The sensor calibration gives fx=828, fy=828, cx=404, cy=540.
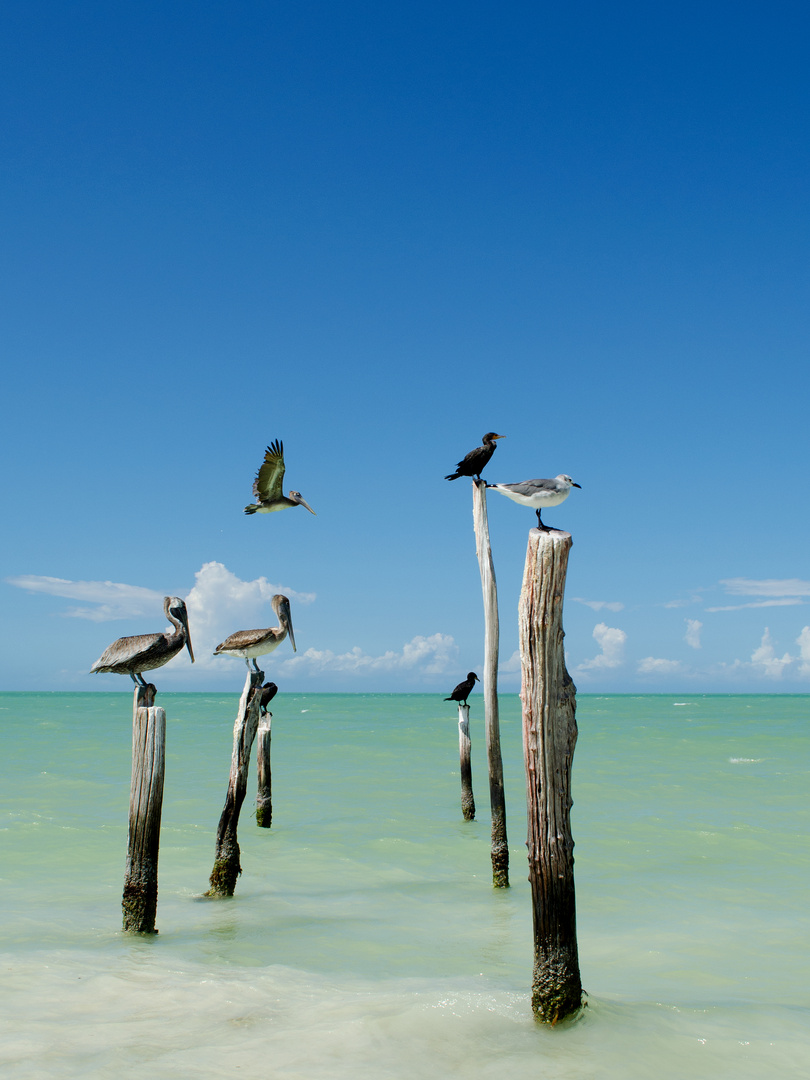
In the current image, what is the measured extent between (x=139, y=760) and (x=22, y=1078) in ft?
9.52

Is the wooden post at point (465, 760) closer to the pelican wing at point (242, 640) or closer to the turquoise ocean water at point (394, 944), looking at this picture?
the turquoise ocean water at point (394, 944)

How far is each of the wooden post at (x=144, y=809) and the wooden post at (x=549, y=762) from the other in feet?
12.1

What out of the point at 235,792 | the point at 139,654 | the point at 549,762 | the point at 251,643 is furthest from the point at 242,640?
the point at 549,762

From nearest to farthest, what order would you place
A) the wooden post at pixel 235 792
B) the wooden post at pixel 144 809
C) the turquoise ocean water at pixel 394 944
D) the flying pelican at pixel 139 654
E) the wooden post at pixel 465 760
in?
the turquoise ocean water at pixel 394 944 < the wooden post at pixel 144 809 < the flying pelican at pixel 139 654 < the wooden post at pixel 235 792 < the wooden post at pixel 465 760

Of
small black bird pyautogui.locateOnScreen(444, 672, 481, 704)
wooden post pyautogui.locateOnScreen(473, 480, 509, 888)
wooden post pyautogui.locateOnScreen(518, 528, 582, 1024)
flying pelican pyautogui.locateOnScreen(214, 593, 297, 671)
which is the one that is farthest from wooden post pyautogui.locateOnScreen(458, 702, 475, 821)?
wooden post pyautogui.locateOnScreen(518, 528, 582, 1024)

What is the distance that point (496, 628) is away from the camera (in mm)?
9281

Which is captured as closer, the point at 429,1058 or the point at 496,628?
the point at 429,1058

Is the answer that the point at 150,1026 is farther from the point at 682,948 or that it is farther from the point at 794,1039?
the point at 682,948

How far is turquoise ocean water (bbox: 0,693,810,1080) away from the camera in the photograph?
495cm

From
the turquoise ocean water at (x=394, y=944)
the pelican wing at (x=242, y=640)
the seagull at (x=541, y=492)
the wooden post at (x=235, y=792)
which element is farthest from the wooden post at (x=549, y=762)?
the pelican wing at (x=242, y=640)

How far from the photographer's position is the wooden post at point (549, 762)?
5031 millimetres

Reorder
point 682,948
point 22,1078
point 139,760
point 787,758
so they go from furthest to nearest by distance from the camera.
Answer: point 787,758 → point 682,948 → point 139,760 → point 22,1078

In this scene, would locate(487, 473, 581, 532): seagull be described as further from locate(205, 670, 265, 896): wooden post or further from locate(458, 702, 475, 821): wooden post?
locate(458, 702, 475, 821): wooden post

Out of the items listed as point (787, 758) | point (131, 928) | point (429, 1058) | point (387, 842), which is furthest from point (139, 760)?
point (787, 758)
